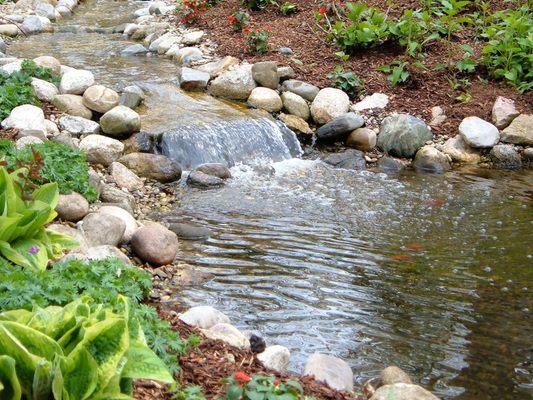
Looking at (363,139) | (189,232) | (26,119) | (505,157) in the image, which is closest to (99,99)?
(26,119)

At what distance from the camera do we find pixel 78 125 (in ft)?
25.7

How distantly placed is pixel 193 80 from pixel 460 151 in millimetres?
3991

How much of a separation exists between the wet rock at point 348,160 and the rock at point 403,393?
5.31 meters

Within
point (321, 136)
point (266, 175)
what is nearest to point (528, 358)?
point (266, 175)

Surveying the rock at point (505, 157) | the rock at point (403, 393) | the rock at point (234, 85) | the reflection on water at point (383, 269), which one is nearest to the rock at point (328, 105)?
the rock at point (234, 85)

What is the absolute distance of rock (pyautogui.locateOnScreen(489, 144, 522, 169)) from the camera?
8.86 metres

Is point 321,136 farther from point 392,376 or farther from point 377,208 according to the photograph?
point 392,376

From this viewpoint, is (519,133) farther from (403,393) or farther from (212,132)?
(403,393)

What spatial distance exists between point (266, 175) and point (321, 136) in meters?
1.44

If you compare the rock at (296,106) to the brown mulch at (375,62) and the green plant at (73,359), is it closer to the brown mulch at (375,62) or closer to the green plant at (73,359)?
the brown mulch at (375,62)

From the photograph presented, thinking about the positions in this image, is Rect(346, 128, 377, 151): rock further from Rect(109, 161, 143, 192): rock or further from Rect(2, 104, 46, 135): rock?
Rect(2, 104, 46, 135): rock

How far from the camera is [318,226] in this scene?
6484 millimetres

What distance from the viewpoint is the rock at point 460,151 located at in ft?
29.3

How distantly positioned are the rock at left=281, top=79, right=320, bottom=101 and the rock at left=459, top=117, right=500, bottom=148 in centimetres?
215
